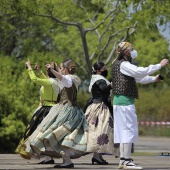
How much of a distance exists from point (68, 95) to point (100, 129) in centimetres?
111

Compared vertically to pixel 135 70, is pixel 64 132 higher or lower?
lower

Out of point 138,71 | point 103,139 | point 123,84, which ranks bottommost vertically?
point 103,139

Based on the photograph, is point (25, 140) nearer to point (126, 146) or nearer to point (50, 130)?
point (50, 130)

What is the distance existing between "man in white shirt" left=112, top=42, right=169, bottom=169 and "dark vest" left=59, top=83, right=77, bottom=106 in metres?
0.96

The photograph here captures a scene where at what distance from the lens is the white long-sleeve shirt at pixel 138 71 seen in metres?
12.1

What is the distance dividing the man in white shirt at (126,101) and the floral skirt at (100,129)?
1.26 m

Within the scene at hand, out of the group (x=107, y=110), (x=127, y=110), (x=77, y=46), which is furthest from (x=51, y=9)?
(x=77, y=46)

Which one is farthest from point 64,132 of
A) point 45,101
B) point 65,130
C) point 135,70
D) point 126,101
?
point 45,101

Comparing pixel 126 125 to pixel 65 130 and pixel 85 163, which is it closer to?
pixel 65 130

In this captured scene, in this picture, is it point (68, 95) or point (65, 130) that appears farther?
point (68, 95)

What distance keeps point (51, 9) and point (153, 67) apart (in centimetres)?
1116

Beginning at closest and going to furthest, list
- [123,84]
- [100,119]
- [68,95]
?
[123,84]
[68,95]
[100,119]

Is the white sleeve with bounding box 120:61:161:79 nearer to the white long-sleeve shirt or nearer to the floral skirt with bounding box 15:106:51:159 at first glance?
the white long-sleeve shirt

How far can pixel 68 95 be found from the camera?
1330cm
